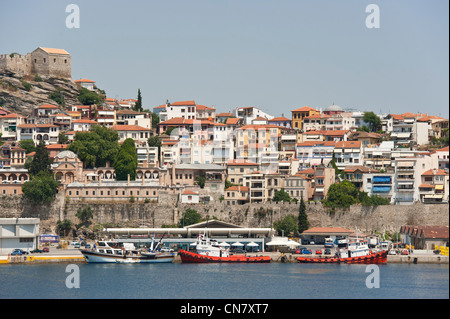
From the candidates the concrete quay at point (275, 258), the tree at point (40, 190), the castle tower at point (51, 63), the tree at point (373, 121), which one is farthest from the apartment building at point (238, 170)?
the castle tower at point (51, 63)

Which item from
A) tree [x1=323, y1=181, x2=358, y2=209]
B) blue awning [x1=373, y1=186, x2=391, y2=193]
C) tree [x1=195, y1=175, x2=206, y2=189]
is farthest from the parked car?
blue awning [x1=373, y1=186, x2=391, y2=193]

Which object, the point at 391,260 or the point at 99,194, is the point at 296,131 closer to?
the point at 99,194

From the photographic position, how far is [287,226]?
224ft

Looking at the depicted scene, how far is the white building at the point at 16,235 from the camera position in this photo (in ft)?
211

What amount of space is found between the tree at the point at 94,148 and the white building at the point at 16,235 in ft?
46.8

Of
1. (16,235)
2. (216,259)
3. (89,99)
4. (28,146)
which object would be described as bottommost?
(216,259)

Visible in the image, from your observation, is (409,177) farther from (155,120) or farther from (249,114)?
(155,120)

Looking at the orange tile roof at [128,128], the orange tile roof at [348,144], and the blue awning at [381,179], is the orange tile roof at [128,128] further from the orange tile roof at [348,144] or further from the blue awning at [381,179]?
the blue awning at [381,179]

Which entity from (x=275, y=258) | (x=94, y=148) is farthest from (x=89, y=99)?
(x=275, y=258)

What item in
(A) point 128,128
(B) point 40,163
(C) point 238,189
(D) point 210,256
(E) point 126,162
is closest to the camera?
(D) point 210,256

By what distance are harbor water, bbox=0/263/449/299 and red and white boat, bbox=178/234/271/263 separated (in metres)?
1.37

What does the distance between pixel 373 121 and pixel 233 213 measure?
93.8 ft

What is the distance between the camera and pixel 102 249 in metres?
63.0

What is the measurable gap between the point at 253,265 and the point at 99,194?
54.2 ft
